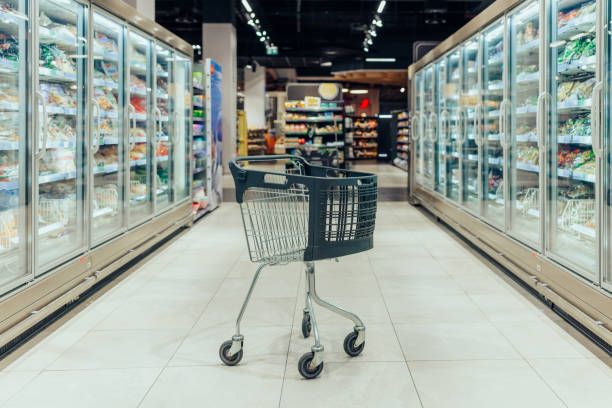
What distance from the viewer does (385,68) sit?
20.5 metres

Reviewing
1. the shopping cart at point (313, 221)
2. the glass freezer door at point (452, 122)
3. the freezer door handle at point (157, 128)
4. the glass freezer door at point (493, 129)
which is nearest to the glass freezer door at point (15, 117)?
the shopping cart at point (313, 221)

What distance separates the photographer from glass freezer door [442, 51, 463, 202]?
6.96 metres

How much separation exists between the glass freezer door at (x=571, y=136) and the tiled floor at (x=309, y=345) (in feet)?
1.72

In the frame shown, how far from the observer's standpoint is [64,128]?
3.98 m

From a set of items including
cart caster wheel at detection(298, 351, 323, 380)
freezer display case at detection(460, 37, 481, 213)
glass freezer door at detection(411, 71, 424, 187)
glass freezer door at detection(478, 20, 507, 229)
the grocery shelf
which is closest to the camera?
cart caster wheel at detection(298, 351, 323, 380)

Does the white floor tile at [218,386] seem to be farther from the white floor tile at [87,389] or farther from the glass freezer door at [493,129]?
the glass freezer door at [493,129]

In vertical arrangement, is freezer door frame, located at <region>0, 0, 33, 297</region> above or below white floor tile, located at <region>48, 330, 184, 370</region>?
above

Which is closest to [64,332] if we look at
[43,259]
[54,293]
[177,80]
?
[54,293]

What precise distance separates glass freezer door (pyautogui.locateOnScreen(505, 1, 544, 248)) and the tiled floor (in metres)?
0.54

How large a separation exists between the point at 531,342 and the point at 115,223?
10.8ft

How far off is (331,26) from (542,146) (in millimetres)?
17469

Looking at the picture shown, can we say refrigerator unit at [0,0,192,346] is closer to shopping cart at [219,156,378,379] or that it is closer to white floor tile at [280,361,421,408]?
shopping cart at [219,156,378,379]

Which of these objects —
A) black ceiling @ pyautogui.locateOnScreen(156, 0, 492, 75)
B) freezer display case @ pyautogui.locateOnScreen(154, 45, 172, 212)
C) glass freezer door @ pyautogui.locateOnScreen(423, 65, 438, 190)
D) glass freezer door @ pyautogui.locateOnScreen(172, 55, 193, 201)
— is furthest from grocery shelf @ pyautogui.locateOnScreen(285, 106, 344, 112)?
freezer display case @ pyautogui.locateOnScreen(154, 45, 172, 212)

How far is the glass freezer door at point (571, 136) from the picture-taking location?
360 cm
